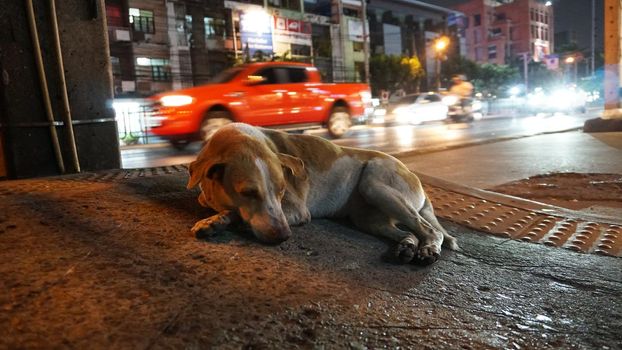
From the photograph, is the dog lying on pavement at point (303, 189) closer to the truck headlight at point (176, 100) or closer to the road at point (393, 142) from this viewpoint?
the road at point (393, 142)

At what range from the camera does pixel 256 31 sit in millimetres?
32812

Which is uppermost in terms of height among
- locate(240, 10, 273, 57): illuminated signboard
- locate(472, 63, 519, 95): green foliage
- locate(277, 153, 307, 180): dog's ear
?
locate(240, 10, 273, 57): illuminated signboard

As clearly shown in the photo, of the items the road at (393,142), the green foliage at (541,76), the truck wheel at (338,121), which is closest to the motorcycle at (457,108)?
the road at (393,142)

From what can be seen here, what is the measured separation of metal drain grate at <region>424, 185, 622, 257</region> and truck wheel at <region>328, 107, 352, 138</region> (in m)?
8.80

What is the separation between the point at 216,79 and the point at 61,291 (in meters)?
9.59

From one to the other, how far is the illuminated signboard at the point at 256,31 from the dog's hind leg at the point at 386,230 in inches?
1188

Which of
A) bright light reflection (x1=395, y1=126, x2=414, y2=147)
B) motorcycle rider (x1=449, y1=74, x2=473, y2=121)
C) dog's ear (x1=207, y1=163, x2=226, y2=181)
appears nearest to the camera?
dog's ear (x1=207, y1=163, x2=226, y2=181)

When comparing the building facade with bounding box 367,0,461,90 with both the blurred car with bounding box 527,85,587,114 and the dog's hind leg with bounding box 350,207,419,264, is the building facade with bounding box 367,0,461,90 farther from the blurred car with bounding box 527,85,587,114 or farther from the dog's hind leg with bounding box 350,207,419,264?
the dog's hind leg with bounding box 350,207,419,264

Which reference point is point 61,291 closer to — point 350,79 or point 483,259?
point 483,259

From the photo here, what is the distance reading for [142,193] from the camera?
401cm

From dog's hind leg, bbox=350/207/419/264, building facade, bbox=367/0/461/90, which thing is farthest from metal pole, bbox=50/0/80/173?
building facade, bbox=367/0/461/90

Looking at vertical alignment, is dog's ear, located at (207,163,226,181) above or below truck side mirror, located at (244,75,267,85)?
below

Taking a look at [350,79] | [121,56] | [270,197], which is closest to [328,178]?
[270,197]

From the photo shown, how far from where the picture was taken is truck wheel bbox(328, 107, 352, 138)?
13.8 metres
